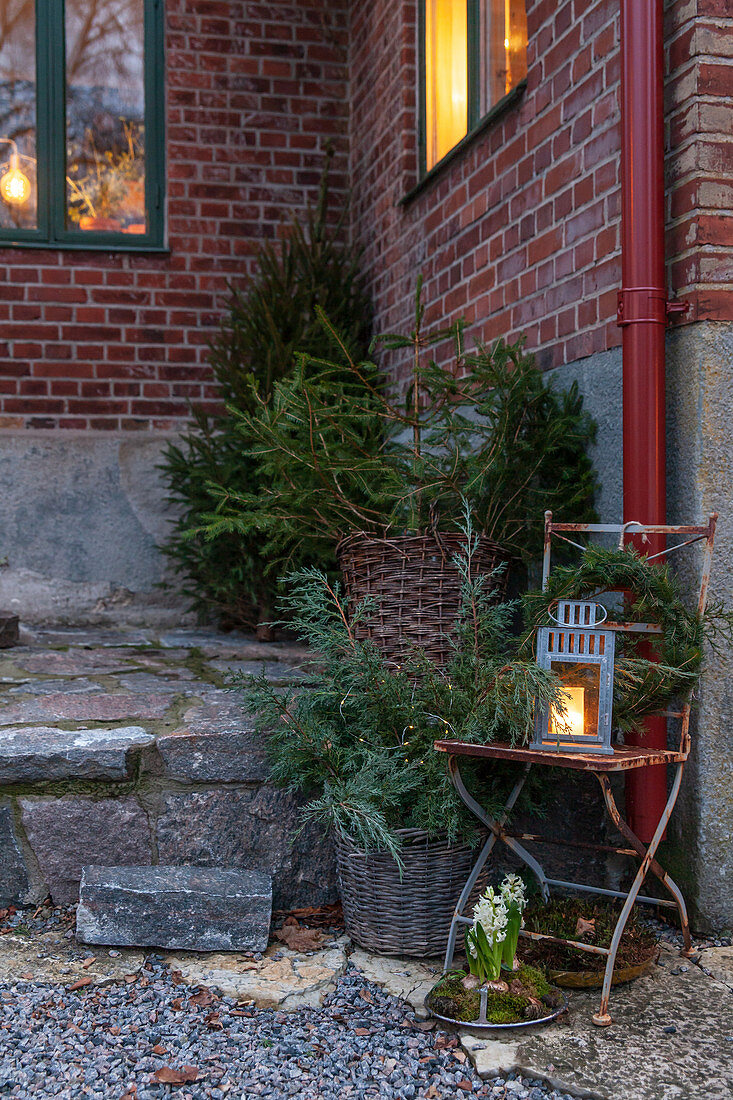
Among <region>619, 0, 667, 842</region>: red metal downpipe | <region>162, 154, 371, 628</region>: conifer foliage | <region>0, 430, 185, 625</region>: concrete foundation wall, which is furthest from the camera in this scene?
<region>0, 430, 185, 625</region>: concrete foundation wall

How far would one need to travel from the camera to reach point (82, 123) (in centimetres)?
504

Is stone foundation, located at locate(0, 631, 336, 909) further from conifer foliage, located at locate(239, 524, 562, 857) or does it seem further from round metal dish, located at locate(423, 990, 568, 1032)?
round metal dish, located at locate(423, 990, 568, 1032)

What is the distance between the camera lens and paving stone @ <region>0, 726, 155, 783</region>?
2469mm

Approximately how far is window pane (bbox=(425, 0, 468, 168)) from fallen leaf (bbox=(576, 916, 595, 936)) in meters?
3.04

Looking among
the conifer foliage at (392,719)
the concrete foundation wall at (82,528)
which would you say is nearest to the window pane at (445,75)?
the concrete foundation wall at (82,528)

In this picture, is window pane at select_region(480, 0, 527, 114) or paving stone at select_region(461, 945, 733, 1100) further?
window pane at select_region(480, 0, 527, 114)

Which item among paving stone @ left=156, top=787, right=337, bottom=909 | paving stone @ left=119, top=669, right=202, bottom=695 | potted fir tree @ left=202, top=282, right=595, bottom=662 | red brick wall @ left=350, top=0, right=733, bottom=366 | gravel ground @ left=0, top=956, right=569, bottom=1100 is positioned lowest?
gravel ground @ left=0, top=956, right=569, bottom=1100

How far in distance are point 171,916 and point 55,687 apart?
3.44 ft

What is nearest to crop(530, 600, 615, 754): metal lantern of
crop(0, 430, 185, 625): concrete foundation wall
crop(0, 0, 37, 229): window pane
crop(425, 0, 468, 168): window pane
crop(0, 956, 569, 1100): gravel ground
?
crop(0, 956, 569, 1100): gravel ground

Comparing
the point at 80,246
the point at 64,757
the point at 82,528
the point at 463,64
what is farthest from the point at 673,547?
the point at 80,246

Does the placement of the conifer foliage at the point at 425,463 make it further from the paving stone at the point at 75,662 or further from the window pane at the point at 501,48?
the window pane at the point at 501,48

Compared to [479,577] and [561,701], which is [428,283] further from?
[561,701]

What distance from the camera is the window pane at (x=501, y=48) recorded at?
3330 millimetres

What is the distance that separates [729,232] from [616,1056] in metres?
1.80
